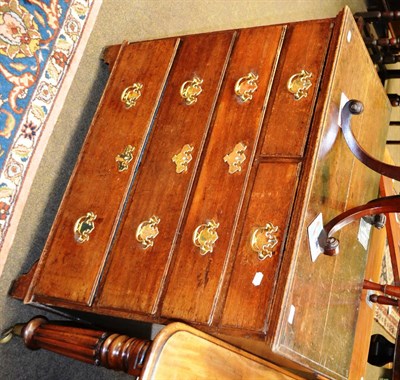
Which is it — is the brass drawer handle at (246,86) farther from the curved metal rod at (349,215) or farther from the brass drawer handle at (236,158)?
the curved metal rod at (349,215)

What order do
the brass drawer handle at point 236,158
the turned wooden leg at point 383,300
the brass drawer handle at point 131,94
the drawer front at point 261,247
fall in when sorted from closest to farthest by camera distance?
the drawer front at point 261,247 → the brass drawer handle at point 236,158 → the brass drawer handle at point 131,94 → the turned wooden leg at point 383,300

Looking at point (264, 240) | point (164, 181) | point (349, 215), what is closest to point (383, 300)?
point (349, 215)

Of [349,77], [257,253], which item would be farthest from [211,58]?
[257,253]

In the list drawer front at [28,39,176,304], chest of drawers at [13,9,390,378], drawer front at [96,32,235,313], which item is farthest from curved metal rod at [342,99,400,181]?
drawer front at [28,39,176,304]

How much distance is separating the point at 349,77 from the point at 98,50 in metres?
1.08

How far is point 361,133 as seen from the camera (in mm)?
1825

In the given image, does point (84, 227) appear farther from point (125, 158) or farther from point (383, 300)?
point (383, 300)

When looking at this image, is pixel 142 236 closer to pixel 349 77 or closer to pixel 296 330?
pixel 296 330

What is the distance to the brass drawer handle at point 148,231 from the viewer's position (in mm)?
1562

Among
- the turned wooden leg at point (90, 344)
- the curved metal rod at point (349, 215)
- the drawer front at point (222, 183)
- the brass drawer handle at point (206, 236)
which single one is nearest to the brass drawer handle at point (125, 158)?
the drawer front at point (222, 183)

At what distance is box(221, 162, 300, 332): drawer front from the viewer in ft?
4.33

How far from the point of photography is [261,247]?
1383 millimetres

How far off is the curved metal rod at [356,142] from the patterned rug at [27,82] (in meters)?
1.08

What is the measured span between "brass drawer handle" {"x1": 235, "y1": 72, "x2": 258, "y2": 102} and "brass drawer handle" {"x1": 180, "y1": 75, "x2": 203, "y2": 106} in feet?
0.49
